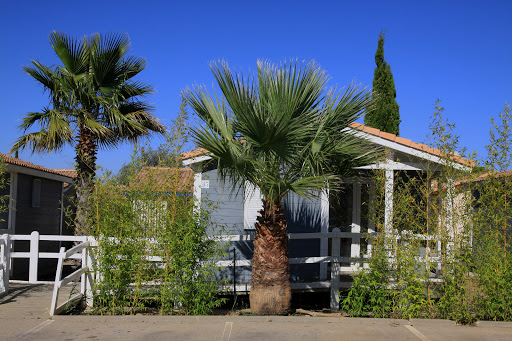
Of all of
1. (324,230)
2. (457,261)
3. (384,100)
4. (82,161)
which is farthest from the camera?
(384,100)

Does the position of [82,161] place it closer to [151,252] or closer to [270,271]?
[151,252]

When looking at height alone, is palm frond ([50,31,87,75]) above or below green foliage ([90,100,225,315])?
above

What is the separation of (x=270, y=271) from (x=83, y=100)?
6752 millimetres

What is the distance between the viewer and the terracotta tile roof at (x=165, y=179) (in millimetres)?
7906

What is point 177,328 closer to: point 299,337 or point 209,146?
point 299,337

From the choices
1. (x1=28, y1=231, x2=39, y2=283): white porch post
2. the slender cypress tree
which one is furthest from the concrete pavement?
the slender cypress tree

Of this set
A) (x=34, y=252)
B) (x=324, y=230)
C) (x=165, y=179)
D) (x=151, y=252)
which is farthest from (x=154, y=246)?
(x=324, y=230)

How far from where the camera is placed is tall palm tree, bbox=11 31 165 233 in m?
11.6

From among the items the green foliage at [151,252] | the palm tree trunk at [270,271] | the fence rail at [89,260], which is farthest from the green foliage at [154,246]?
the palm tree trunk at [270,271]

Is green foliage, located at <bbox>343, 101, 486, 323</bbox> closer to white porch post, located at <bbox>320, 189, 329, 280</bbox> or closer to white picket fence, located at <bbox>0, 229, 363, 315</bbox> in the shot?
white picket fence, located at <bbox>0, 229, 363, 315</bbox>

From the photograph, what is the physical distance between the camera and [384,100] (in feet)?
65.9

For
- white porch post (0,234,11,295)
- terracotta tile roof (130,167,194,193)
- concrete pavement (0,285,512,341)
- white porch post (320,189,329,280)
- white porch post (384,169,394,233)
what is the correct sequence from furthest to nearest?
white porch post (320,189,329,280)
white porch post (0,234,11,295)
white porch post (384,169,394,233)
terracotta tile roof (130,167,194,193)
concrete pavement (0,285,512,341)

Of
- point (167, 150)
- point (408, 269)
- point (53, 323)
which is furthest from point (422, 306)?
point (53, 323)

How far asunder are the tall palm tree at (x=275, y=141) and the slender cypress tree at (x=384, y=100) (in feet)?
37.5
